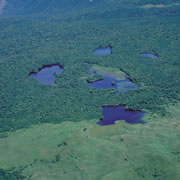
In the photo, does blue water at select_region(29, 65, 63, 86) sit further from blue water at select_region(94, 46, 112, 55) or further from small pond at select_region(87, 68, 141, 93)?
blue water at select_region(94, 46, 112, 55)

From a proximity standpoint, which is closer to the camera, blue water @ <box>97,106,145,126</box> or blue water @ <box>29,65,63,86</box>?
blue water @ <box>97,106,145,126</box>

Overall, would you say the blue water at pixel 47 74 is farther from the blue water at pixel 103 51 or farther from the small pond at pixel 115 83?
the blue water at pixel 103 51

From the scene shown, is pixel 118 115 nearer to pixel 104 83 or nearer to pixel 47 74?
pixel 104 83

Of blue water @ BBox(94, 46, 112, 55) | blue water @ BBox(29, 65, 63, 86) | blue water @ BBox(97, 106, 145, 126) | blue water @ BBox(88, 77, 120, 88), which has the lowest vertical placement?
blue water @ BBox(97, 106, 145, 126)

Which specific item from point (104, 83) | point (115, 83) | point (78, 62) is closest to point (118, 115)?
point (115, 83)

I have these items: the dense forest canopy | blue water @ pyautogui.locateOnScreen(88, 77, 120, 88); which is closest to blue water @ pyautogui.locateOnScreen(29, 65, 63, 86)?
the dense forest canopy

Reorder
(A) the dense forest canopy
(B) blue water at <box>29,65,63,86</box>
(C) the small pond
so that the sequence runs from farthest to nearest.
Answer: (B) blue water at <box>29,65,63,86</box> → (C) the small pond → (A) the dense forest canopy

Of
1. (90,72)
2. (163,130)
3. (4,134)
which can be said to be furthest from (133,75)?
(4,134)

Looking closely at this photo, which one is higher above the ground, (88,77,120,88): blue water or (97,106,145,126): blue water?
(88,77,120,88): blue water
